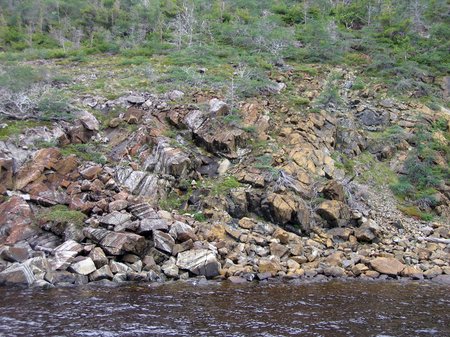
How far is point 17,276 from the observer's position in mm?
12984

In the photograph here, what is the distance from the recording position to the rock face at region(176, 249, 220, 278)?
1494cm

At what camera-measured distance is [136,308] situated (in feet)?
36.9

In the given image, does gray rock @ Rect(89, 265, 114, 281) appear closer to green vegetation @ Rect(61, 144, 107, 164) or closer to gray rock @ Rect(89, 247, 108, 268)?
gray rock @ Rect(89, 247, 108, 268)

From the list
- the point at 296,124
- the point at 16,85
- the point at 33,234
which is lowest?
the point at 33,234

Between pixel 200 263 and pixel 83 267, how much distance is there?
3.88m

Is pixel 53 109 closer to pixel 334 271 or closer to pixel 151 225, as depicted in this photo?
pixel 151 225

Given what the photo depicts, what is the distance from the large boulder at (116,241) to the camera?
1491 cm

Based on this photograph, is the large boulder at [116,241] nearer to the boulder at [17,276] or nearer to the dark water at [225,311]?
the dark water at [225,311]

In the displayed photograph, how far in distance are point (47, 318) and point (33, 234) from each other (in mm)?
6293

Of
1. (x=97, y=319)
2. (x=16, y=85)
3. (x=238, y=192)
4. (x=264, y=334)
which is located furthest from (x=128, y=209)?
(x=16, y=85)

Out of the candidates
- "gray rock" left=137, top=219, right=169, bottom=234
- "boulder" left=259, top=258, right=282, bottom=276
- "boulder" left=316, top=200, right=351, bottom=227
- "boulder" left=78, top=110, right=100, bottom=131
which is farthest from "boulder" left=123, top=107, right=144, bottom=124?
"boulder" left=259, top=258, right=282, bottom=276

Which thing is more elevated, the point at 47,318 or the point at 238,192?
the point at 238,192

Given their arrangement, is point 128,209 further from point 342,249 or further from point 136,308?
point 342,249

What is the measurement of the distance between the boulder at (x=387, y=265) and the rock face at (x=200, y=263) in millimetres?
6197
